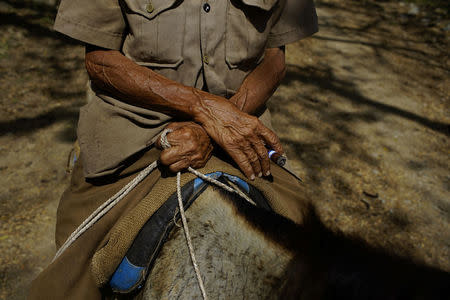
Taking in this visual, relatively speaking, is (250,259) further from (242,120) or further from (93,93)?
(93,93)

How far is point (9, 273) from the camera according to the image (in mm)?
2355

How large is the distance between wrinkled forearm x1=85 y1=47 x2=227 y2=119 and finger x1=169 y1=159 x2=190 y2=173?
0.87 ft

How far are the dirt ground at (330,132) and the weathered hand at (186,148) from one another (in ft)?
4.31

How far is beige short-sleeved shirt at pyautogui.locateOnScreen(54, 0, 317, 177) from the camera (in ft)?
4.72

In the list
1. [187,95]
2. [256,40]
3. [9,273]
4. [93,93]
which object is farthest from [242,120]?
[9,273]

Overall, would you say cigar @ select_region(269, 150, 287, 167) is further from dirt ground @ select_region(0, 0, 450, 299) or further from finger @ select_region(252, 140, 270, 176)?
dirt ground @ select_region(0, 0, 450, 299)

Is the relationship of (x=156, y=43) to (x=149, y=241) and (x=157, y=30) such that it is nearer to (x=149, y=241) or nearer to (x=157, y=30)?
(x=157, y=30)

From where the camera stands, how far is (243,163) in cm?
142

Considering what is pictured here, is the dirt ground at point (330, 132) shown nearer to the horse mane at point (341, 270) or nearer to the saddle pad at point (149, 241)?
the horse mane at point (341, 270)

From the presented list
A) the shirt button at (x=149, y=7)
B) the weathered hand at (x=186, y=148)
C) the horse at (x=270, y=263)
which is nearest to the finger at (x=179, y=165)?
the weathered hand at (x=186, y=148)

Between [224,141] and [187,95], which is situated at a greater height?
[187,95]

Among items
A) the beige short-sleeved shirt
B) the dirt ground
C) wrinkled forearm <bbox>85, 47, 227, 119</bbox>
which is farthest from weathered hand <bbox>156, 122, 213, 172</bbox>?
the dirt ground

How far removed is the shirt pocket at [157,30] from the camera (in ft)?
4.63

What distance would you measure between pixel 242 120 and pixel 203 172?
1.03ft
